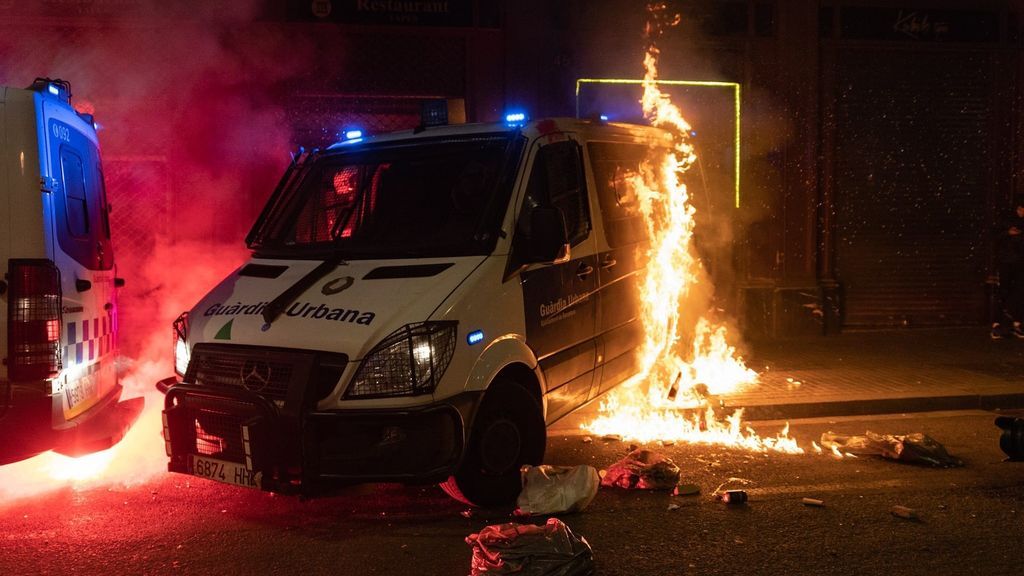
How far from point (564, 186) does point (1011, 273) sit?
26.4ft

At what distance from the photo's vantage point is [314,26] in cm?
977

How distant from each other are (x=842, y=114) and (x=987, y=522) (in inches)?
303

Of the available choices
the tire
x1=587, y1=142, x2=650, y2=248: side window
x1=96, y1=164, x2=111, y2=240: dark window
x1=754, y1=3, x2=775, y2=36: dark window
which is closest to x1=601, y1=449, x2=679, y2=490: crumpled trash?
the tire

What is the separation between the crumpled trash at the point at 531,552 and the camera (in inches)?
145

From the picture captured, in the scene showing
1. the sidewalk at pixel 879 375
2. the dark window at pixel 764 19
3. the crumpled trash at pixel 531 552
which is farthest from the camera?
the dark window at pixel 764 19

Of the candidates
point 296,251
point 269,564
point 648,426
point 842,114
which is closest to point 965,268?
point 842,114

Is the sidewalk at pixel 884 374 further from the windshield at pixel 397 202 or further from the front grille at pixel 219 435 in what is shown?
the front grille at pixel 219 435

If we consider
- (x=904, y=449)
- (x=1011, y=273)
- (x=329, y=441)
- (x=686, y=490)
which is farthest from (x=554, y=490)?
(x=1011, y=273)

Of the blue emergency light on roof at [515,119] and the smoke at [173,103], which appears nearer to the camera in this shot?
the blue emergency light on roof at [515,119]

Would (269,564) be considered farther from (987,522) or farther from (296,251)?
(987,522)

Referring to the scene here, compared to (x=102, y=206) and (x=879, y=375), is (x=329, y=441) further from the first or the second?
(x=879, y=375)

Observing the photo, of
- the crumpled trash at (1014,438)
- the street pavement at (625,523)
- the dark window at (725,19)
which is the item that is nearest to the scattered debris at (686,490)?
the street pavement at (625,523)

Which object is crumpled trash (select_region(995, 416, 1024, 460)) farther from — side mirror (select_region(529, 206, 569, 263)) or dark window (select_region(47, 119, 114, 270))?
dark window (select_region(47, 119, 114, 270))

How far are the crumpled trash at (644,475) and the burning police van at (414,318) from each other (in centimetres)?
51
